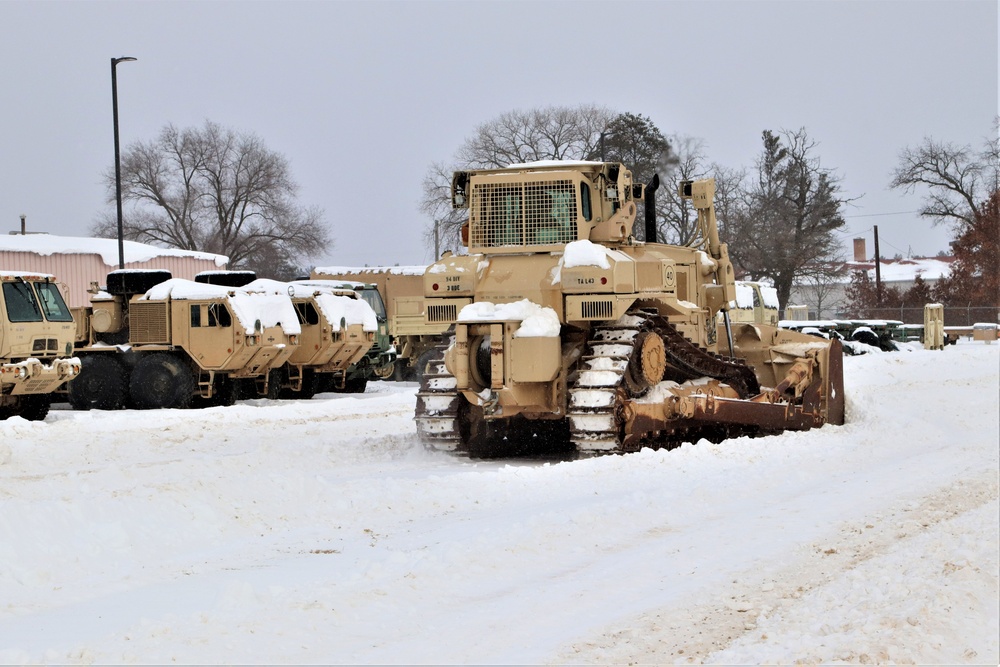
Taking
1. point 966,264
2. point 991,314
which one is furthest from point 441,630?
point 966,264

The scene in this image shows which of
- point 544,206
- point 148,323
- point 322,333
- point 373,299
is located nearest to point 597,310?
point 544,206

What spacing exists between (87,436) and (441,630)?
1152 cm

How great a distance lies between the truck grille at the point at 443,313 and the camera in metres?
13.8

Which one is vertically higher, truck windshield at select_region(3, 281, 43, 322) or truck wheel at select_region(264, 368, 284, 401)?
truck windshield at select_region(3, 281, 43, 322)

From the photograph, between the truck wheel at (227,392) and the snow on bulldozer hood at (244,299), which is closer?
the snow on bulldozer hood at (244,299)

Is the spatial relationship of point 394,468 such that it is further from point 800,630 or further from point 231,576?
point 800,630

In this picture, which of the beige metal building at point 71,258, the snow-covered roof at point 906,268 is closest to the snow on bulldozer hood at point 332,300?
the beige metal building at point 71,258

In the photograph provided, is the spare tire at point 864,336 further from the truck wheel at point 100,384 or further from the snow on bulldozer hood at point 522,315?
the snow on bulldozer hood at point 522,315

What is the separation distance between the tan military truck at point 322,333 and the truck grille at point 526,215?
998 centimetres

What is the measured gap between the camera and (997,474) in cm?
1152

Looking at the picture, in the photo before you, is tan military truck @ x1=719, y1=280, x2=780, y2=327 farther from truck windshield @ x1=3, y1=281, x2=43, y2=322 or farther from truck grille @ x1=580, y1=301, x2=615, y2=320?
truck grille @ x1=580, y1=301, x2=615, y2=320

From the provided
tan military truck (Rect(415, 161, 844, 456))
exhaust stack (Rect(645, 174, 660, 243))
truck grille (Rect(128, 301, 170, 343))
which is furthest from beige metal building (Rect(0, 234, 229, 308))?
tan military truck (Rect(415, 161, 844, 456))

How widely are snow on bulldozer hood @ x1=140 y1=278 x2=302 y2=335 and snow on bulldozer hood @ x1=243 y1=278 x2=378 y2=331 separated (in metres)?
0.38

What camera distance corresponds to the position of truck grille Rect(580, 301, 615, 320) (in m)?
13.1
